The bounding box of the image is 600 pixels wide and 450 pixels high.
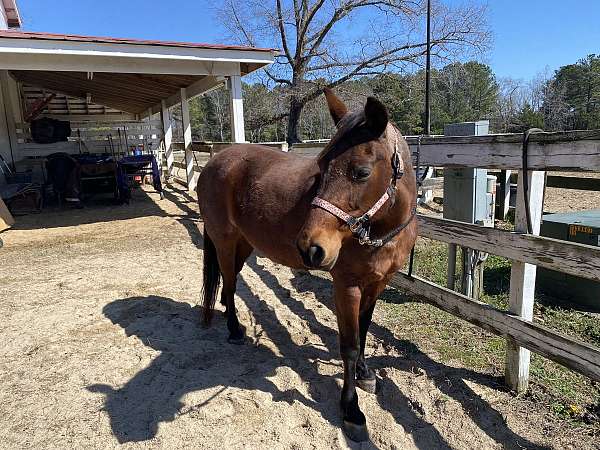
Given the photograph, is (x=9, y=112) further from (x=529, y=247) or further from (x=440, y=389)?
(x=529, y=247)

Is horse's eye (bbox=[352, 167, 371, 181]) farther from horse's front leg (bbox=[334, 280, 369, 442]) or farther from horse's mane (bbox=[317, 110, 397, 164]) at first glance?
horse's front leg (bbox=[334, 280, 369, 442])

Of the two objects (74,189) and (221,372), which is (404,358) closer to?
(221,372)

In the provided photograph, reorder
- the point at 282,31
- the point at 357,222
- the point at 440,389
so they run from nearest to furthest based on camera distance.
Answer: the point at 357,222
the point at 440,389
the point at 282,31

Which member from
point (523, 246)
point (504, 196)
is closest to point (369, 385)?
point (523, 246)

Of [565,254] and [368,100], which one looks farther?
[565,254]

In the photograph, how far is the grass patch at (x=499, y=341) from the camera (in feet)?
7.45

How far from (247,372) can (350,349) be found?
821mm

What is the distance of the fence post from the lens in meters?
2.14

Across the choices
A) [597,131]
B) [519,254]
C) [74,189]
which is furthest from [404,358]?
[74,189]

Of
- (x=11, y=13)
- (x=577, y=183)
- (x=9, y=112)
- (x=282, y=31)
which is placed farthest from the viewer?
(x=282, y=31)

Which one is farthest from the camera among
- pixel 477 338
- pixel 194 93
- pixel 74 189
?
pixel 194 93

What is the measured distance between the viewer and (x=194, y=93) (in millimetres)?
9445

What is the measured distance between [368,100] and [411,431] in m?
1.71

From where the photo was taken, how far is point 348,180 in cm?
166
